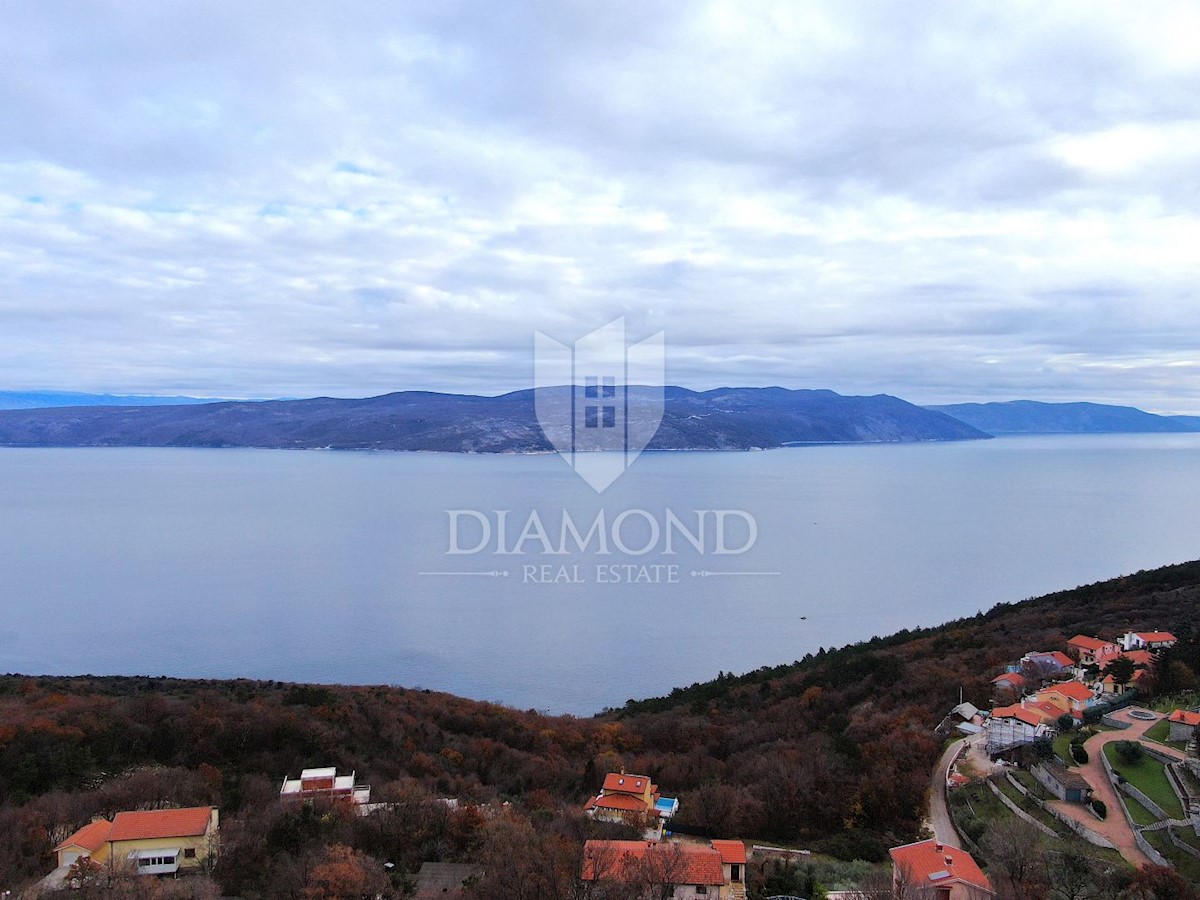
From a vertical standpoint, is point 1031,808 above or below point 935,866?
below

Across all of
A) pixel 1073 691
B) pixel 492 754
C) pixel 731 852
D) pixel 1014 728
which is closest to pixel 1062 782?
pixel 1014 728

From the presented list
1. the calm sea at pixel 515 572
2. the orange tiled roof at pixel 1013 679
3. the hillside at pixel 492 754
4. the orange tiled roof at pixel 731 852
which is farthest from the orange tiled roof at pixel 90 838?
the orange tiled roof at pixel 1013 679

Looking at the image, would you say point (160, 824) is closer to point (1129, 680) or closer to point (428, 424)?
point (1129, 680)

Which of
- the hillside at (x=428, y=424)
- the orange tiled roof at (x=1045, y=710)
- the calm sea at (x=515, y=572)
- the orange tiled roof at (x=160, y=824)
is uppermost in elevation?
the hillside at (x=428, y=424)

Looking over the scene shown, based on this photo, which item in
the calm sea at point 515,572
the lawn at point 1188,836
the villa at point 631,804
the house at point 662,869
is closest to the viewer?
the house at point 662,869

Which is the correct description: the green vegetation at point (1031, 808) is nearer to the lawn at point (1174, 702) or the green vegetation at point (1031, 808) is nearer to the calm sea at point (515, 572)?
the lawn at point (1174, 702)

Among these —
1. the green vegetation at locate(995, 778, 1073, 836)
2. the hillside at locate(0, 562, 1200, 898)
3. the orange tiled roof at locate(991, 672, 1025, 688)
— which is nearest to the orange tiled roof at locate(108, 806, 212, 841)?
the hillside at locate(0, 562, 1200, 898)
